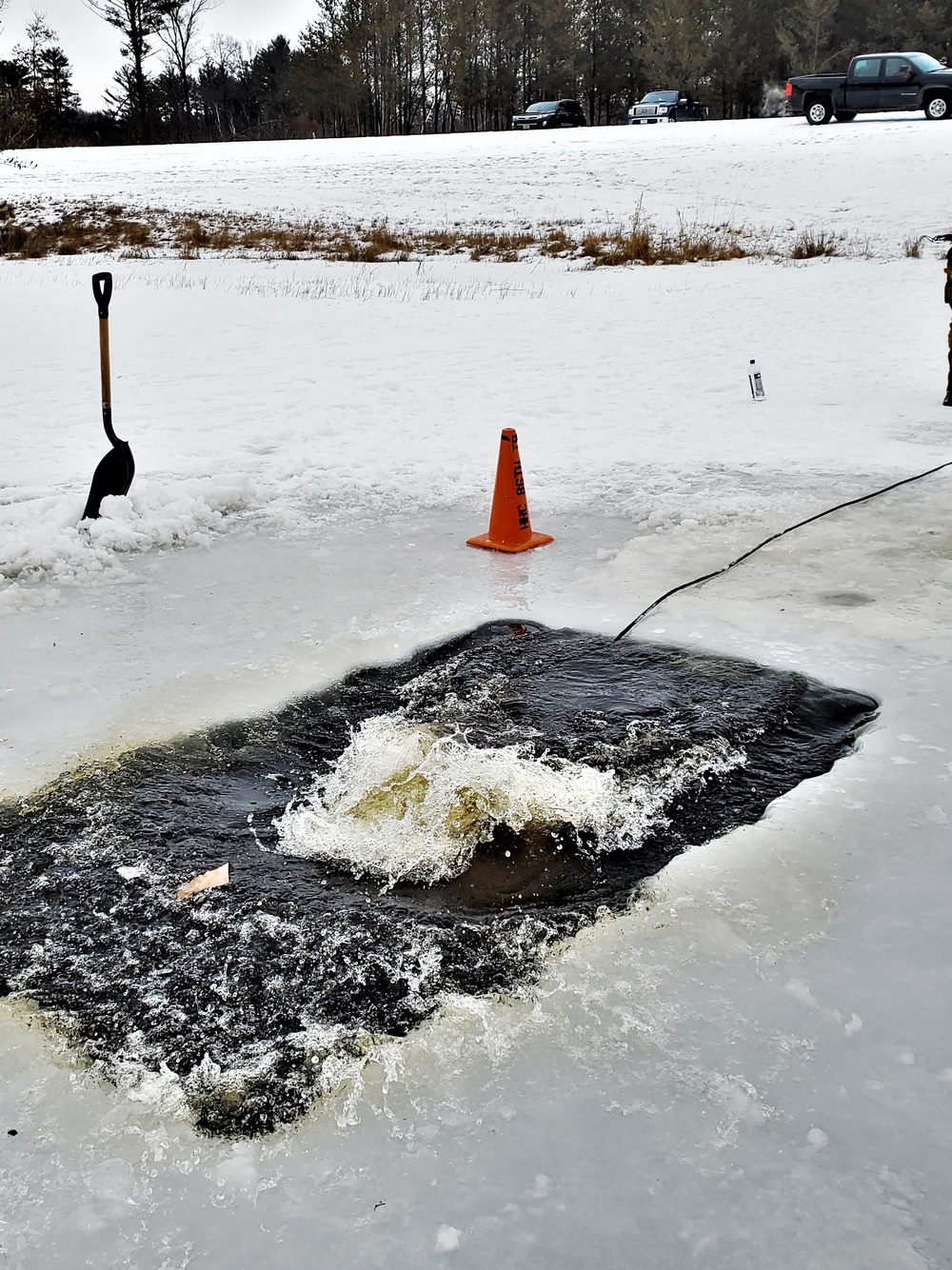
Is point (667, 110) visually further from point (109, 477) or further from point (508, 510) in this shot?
point (109, 477)

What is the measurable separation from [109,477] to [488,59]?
63.4 metres

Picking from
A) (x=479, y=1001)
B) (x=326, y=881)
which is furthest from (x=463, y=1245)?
(x=326, y=881)

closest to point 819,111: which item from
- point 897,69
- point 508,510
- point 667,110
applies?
point 897,69

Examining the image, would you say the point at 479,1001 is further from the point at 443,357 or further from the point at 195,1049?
the point at 443,357

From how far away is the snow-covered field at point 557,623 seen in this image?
1.88 meters

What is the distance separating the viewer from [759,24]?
52.7 metres

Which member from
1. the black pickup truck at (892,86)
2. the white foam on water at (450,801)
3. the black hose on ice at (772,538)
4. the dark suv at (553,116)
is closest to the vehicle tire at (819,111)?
the black pickup truck at (892,86)

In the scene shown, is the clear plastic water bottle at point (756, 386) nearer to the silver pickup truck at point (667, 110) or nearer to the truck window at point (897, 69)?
the truck window at point (897, 69)

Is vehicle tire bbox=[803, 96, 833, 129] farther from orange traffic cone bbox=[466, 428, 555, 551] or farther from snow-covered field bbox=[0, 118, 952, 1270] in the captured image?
orange traffic cone bbox=[466, 428, 555, 551]

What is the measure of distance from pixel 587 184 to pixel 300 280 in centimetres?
1266

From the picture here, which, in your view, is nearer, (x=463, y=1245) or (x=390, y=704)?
(x=463, y=1245)

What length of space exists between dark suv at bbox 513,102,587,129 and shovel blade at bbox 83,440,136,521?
43.4 meters

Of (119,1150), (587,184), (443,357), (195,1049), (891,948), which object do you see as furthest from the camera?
(587,184)

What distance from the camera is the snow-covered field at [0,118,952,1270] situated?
188 centimetres
